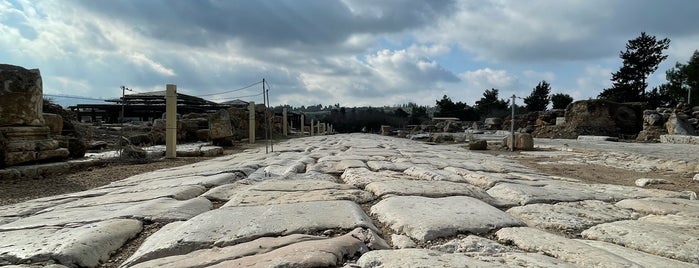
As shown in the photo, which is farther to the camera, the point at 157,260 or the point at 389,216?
the point at 389,216

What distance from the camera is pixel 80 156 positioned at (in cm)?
810

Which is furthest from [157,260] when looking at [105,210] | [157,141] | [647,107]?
[647,107]

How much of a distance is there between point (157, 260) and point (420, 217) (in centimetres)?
132

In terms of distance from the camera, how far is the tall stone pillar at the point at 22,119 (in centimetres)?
612

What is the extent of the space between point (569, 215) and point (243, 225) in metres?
1.99

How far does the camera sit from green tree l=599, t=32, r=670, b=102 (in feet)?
120

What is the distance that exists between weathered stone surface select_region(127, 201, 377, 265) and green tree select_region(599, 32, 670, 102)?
43117mm

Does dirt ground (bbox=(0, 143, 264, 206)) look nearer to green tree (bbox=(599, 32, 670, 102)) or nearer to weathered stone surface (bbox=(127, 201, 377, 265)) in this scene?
weathered stone surface (bbox=(127, 201, 377, 265))

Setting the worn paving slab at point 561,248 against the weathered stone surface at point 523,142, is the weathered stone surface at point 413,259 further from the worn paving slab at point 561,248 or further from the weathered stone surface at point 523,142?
the weathered stone surface at point 523,142

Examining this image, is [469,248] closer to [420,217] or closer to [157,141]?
[420,217]

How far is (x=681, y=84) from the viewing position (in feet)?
126

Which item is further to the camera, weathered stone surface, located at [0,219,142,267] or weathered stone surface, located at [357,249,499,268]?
weathered stone surface, located at [0,219,142,267]

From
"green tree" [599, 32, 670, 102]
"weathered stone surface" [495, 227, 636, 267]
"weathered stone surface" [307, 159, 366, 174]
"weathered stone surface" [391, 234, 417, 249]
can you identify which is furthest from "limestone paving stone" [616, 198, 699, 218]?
"green tree" [599, 32, 670, 102]

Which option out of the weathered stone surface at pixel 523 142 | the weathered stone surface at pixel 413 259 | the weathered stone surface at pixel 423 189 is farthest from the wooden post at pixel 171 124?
the weathered stone surface at pixel 523 142
